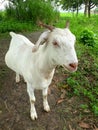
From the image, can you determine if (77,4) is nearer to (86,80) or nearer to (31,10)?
(31,10)

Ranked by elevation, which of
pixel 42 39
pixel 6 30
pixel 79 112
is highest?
pixel 42 39

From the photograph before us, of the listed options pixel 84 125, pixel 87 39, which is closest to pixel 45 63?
pixel 84 125

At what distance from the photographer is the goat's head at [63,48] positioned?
8.20 feet

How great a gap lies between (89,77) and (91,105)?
1.08 m

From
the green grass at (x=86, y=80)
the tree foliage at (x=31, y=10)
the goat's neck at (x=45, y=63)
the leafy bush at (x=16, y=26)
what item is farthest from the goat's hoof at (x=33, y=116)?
the tree foliage at (x=31, y=10)

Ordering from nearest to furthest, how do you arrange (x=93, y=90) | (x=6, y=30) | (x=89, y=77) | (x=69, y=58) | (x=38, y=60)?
1. (x=69, y=58)
2. (x=38, y=60)
3. (x=93, y=90)
4. (x=89, y=77)
5. (x=6, y=30)

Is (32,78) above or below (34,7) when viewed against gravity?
below

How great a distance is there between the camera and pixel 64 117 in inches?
150

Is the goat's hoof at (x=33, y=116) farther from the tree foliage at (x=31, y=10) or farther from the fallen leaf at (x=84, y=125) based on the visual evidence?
the tree foliage at (x=31, y=10)

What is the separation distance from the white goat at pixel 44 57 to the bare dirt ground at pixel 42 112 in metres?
0.16

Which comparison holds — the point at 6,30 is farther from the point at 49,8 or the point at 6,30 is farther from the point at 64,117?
the point at 64,117

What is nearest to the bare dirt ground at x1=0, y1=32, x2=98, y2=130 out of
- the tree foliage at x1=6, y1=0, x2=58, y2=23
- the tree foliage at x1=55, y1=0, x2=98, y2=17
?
the tree foliage at x1=6, y1=0, x2=58, y2=23

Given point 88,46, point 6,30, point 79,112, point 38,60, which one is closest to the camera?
point 38,60

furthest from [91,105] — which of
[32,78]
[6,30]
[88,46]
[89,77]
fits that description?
[6,30]
